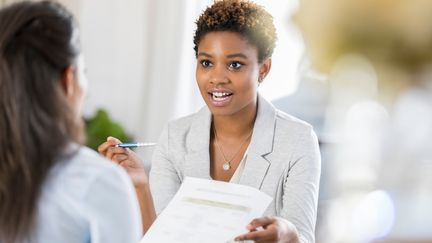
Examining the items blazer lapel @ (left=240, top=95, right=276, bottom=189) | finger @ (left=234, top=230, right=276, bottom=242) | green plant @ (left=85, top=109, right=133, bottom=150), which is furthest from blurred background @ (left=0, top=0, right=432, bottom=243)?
green plant @ (left=85, top=109, right=133, bottom=150)

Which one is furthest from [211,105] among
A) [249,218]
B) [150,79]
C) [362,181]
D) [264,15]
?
[150,79]

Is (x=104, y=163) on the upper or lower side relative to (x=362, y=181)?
lower

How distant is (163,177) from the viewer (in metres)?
1.62

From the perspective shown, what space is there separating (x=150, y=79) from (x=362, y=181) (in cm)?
339

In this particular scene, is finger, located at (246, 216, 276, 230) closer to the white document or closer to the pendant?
the white document

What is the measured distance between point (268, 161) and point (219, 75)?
28cm

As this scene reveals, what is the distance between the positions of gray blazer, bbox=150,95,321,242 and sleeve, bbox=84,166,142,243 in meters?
0.72

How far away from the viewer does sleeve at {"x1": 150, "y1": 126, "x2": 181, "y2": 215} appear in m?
1.58

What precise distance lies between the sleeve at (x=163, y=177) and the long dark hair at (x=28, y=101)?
0.82 metres

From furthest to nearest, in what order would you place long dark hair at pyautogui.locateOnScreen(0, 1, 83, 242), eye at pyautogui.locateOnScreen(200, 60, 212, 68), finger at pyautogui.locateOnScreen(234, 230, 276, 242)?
eye at pyautogui.locateOnScreen(200, 60, 212, 68) → finger at pyautogui.locateOnScreen(234, 230, 276, 242) → long dark hair at pyautogui.locateOnScreen(0, 1, 83, 242)

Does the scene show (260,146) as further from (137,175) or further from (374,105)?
(374,105)

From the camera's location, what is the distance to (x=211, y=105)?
1583 mm

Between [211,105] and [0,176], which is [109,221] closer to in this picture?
[0,176]

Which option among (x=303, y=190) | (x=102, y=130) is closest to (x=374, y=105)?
(x=303, y=190)
